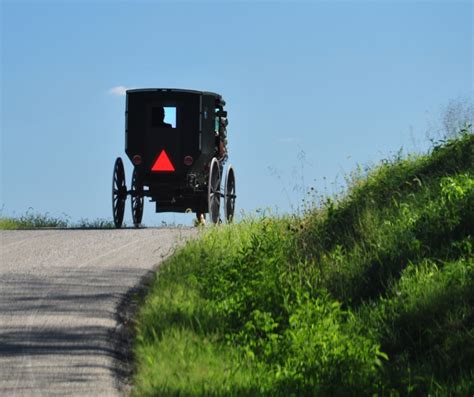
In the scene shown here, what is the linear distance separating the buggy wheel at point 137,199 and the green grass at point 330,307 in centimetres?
761

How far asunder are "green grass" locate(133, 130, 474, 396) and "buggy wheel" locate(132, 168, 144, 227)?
7609mm

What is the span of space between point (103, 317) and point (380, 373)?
2900 millimetres

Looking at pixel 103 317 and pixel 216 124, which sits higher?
pixel 216 124

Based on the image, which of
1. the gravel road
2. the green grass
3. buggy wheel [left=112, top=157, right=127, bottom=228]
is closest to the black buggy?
buggy wheel [left=112, top=157, right=127, bottom=228]

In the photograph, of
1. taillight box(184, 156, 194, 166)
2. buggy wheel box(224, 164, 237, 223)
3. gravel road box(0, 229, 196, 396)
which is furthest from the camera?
buggy wheel box(224, 164, 237, 223)

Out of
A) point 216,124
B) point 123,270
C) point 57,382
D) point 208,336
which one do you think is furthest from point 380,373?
point 216,124

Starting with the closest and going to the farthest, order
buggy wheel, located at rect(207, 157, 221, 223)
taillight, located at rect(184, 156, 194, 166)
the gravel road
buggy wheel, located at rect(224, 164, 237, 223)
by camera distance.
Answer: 1. the gravel road
2. buggy wheel, located at rect(207, 157, 221, 223)
3. taillight, located at rect(184, 156, 194, 166)
4. buggy wheel, located at rect(224, 164, 237, 223)

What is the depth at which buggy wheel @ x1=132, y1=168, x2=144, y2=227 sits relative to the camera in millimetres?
20998

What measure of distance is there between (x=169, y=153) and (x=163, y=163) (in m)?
0.25

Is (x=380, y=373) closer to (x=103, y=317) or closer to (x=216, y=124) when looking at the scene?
(x=103, y=317)

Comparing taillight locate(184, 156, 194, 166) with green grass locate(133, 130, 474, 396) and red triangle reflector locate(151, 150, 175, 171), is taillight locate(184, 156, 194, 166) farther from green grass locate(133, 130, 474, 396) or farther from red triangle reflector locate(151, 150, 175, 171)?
green grass locate(133, 130, 474, 396)

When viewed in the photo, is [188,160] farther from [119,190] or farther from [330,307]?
[330,307]

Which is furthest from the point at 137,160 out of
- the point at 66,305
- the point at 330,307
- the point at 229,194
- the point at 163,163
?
the point at 330,307

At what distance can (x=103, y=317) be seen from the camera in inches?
384
